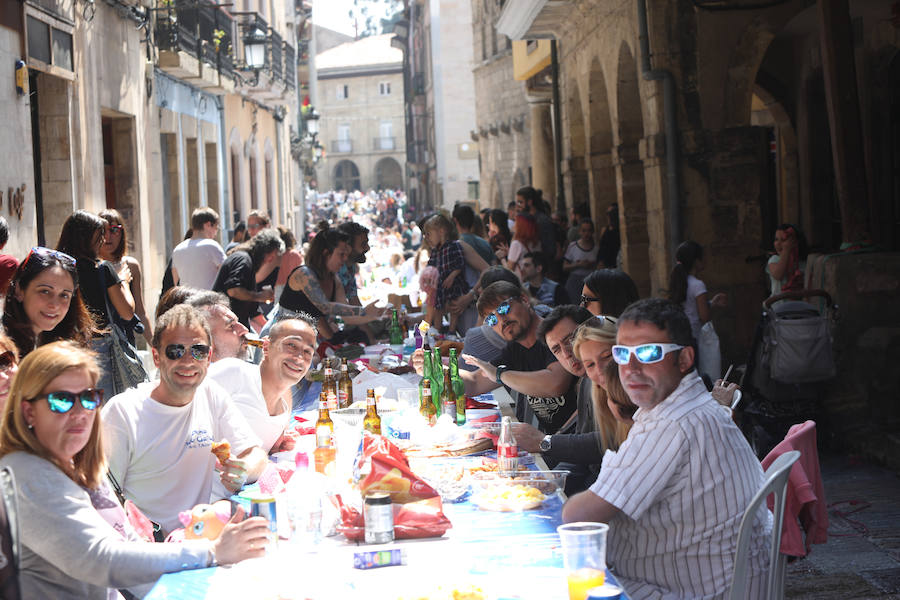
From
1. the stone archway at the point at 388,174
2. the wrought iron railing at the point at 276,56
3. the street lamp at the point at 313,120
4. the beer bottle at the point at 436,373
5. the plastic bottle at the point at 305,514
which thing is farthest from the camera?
the stone archway at the point at 388,174

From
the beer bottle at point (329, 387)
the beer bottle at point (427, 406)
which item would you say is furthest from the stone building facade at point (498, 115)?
the beer bottle at point (427, 406)

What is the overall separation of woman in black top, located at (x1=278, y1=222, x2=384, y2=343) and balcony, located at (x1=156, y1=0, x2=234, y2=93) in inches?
287

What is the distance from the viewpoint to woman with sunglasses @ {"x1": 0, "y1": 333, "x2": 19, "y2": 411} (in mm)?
3836

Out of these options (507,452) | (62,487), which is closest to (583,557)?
(62,487)

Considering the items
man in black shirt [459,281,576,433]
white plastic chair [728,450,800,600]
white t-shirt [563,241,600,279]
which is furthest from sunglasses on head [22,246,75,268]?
white t-shirt [563,241,600,279]

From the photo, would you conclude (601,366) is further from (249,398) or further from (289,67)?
(289,67)

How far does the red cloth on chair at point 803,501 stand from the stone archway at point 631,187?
29.3 feet

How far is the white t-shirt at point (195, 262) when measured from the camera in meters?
9.62

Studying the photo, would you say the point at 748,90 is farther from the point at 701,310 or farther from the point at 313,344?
the point at 313,344

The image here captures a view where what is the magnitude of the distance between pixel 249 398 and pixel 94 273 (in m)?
2.37

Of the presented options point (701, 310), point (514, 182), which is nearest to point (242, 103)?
point (514, 182)

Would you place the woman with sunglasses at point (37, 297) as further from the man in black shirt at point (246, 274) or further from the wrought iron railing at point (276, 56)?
the wrought iron railing at point (276, 56)

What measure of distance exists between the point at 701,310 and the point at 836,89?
1.81m

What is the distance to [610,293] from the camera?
5.77m
